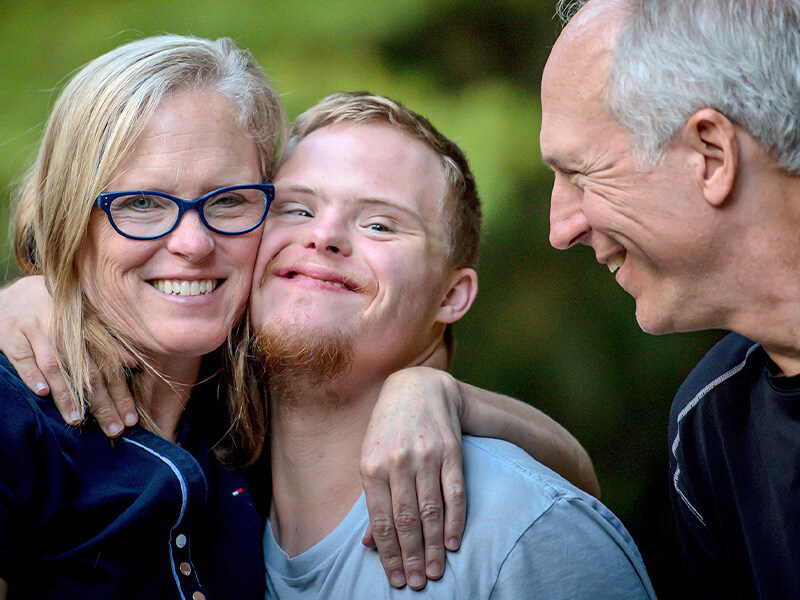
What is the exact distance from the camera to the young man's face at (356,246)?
1.91 meters

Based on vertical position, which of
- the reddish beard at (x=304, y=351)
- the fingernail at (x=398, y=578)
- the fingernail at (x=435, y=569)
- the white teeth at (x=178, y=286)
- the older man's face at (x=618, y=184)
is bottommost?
the fingernail at (x=398, y=578)

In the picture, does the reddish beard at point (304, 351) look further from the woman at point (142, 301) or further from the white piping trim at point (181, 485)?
the white piping trim at point (181, 485)

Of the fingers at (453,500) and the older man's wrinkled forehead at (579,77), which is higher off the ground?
the older man's wrinkled forehead at (579,77)

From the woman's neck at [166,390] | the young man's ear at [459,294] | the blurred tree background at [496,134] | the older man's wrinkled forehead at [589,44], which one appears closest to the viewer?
the older man's wrinkled forehead at [589,44]

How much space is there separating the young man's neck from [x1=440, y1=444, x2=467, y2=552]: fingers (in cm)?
36

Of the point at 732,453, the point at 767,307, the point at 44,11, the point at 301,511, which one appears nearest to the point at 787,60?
the point at 767,307

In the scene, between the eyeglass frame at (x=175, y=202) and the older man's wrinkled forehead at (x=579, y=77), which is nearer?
the older man's wrinkled forehead at (x=579, y=77)

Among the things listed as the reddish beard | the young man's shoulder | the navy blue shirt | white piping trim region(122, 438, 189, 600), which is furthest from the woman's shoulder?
the young man's shoulder

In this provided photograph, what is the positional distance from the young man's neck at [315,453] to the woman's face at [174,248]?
281mm

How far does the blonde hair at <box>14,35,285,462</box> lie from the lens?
1.69m

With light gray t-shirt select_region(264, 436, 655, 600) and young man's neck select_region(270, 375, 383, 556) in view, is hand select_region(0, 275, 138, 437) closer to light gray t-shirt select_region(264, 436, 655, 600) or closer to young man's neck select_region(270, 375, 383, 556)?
young man's neck select_region(270, 375, 383, 556)

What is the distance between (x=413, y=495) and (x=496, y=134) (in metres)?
1.88

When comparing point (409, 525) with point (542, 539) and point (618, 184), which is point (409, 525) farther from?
point (618, 184)

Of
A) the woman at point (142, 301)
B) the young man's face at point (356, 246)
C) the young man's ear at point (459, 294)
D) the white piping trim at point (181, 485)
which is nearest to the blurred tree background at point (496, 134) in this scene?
the young man's ear at point (459, 294)
